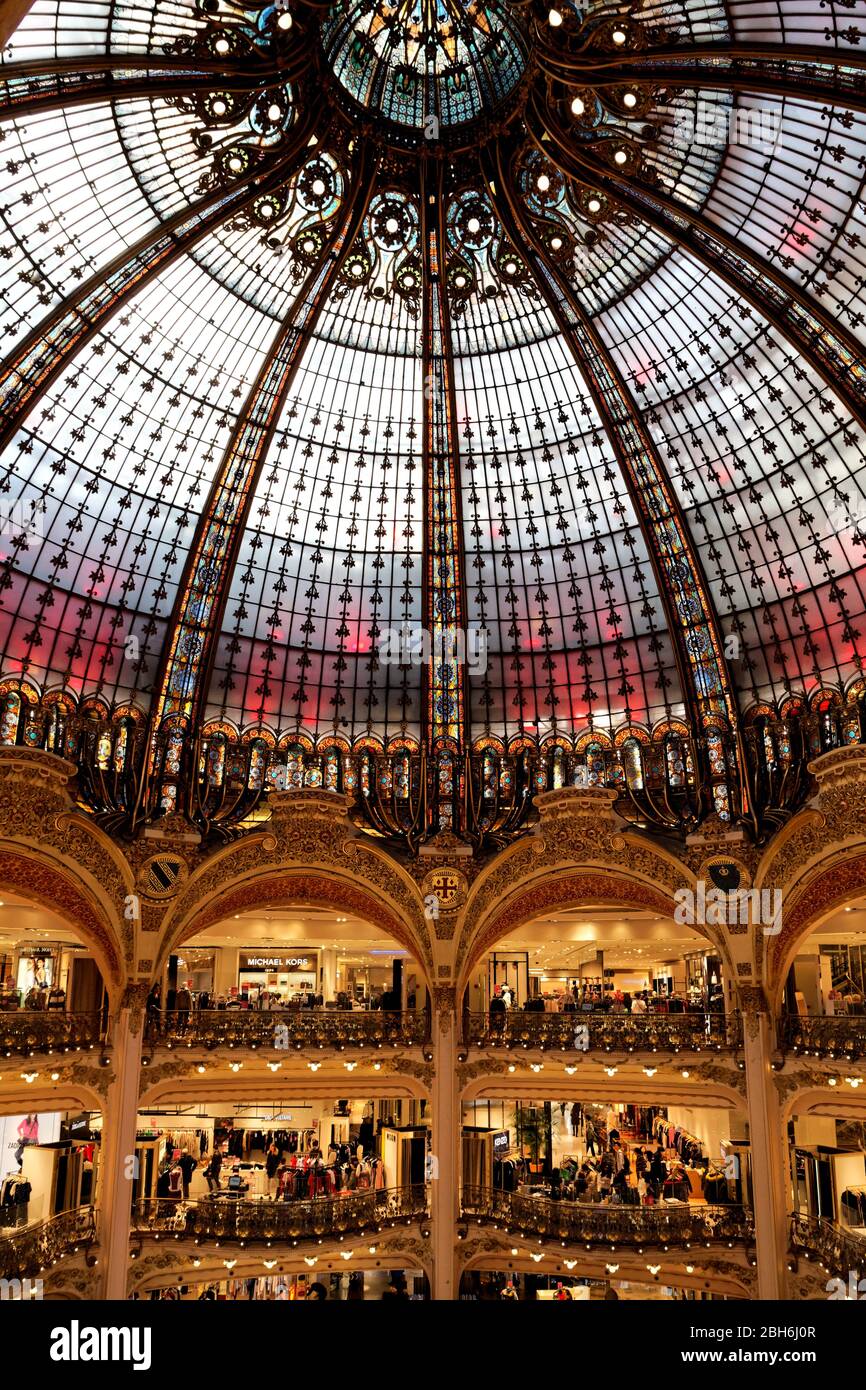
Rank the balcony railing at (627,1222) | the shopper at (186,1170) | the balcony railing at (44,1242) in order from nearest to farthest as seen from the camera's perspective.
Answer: the balcony railing at (44,1242), the balcony railing at (627,1222), the shopper at (186,1170)

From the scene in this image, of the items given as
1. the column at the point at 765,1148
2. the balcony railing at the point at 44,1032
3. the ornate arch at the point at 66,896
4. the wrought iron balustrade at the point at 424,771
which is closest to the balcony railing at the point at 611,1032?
the column at the point at 765,1148

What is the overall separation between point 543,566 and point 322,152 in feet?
43.5

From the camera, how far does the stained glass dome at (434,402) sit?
2362 cm

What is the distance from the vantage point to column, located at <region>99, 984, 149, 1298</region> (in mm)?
27484

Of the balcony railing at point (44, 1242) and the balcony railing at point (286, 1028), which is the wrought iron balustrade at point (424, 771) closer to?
the balcony railing at point (286, 1028)

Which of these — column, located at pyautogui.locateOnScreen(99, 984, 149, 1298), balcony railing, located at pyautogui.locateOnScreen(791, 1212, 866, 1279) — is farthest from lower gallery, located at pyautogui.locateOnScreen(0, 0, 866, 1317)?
balcony railing, located at pyautogui.locateOnScreen(791, 1212, 866, 1279)

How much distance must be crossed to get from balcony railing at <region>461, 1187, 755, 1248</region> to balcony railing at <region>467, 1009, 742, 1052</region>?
4.21 meters

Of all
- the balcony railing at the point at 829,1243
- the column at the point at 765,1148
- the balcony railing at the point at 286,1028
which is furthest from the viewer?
the balcony railing at the point at 286,1028

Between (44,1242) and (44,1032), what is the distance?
196 inches

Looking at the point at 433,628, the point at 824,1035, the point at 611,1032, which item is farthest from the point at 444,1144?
the point at 433,628

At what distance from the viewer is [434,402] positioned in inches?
1227

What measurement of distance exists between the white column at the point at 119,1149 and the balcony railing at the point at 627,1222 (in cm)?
959

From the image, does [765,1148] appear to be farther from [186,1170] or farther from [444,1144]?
[186,1170]

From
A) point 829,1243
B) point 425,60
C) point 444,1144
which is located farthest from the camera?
point 444,1144
